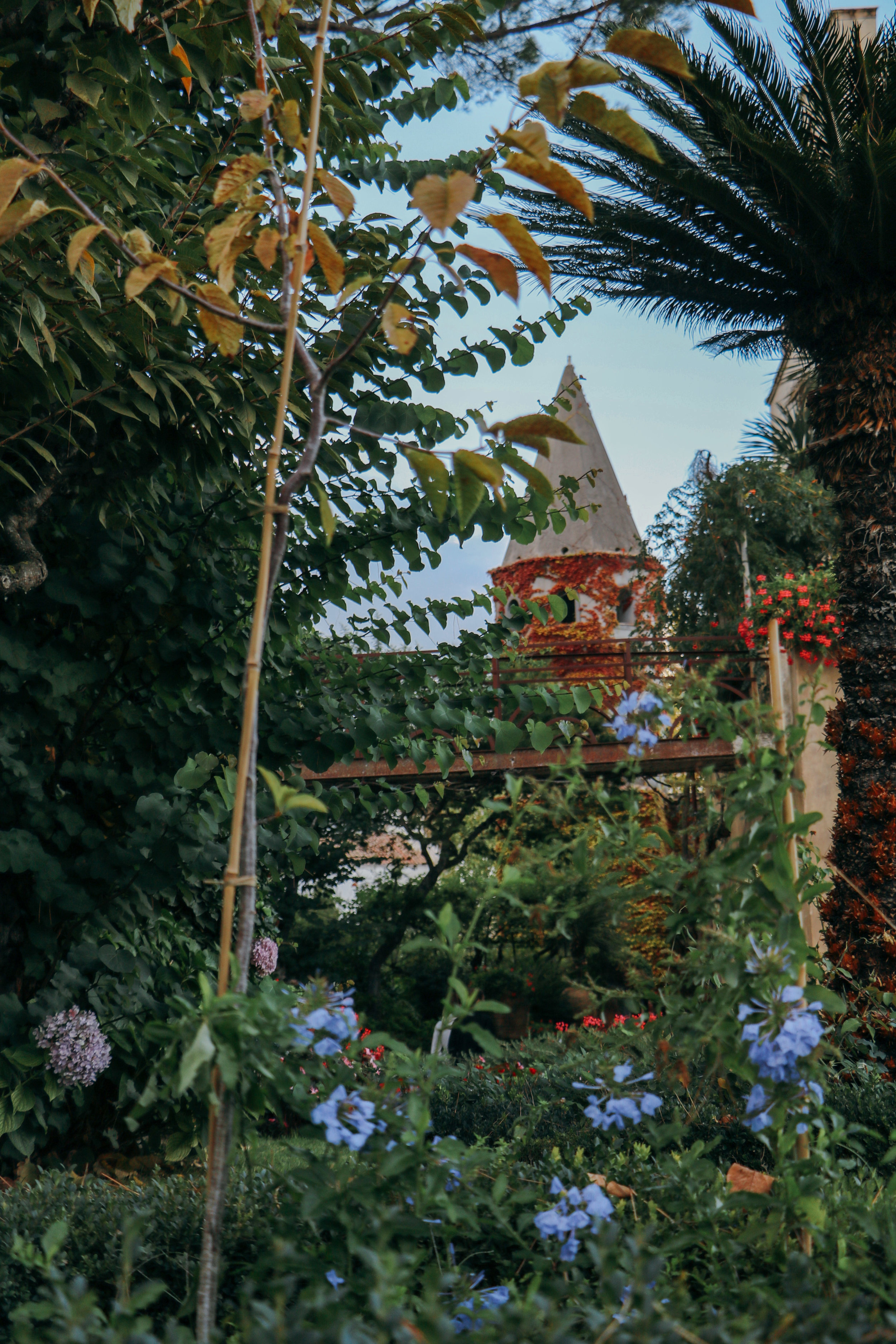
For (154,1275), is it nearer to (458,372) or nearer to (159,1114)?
(159,1114)

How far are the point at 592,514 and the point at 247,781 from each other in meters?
11.9

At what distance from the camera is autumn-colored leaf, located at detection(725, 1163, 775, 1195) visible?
5.38 ft

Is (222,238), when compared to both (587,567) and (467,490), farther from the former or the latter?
(587,567)

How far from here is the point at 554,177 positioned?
1217mm

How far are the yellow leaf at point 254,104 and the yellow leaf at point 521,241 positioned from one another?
39cm

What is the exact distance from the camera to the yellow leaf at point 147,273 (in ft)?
4.11

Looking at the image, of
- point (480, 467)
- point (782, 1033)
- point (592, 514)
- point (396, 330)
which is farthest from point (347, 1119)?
point (592, 514)

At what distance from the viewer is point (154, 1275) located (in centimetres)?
155

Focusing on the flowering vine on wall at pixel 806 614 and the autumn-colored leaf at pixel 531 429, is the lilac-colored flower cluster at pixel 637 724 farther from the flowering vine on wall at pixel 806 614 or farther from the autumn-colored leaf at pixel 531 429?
the flowering vine on wall at pixel 806 614

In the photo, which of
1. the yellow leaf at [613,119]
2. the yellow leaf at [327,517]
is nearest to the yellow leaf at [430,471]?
the yellow leaf at [327,517]

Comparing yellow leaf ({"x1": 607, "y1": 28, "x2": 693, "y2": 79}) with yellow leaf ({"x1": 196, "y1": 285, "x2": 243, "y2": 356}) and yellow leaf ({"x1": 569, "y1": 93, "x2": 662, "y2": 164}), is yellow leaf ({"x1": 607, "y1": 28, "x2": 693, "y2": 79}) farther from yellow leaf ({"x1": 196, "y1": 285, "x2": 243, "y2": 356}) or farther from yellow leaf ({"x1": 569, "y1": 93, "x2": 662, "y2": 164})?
yellow leaf ({"x1": 196, "y1": 285, "x2": 243, "y2": 356})

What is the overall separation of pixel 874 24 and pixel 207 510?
7.86 meters

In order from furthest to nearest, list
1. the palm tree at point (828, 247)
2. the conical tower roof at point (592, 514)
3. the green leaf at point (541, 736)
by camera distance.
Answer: the conical tower roof at point (592, 514), the palm tree at point (828, 247), the green leaf at point (541, 736)

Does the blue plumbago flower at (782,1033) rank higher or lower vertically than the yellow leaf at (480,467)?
lower
